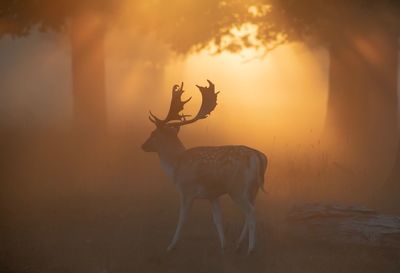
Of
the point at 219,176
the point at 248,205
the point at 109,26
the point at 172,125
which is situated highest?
the point at 109,26

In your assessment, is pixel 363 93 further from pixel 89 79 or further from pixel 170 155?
pixel 170 155

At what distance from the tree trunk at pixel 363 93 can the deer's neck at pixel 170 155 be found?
7.13 metres

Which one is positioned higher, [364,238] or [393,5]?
[393,5]

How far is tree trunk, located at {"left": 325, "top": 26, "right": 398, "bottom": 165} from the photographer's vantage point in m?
16.6

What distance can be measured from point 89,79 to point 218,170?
34.5ft

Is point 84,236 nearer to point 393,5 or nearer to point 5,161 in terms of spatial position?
point 5,161

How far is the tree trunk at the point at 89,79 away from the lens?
18.6m

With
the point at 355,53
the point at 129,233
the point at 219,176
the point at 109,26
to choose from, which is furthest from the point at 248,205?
the point at 109,26

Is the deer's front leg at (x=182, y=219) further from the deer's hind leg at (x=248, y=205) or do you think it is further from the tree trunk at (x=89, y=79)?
the tree trunk at (x=89, y=79)

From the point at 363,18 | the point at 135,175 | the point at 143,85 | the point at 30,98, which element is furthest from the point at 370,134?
the point at 143,85

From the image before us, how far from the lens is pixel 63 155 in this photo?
1550cm

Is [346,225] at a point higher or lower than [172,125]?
lower

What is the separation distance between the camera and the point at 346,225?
913cm

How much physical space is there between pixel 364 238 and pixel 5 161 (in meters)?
8.45
